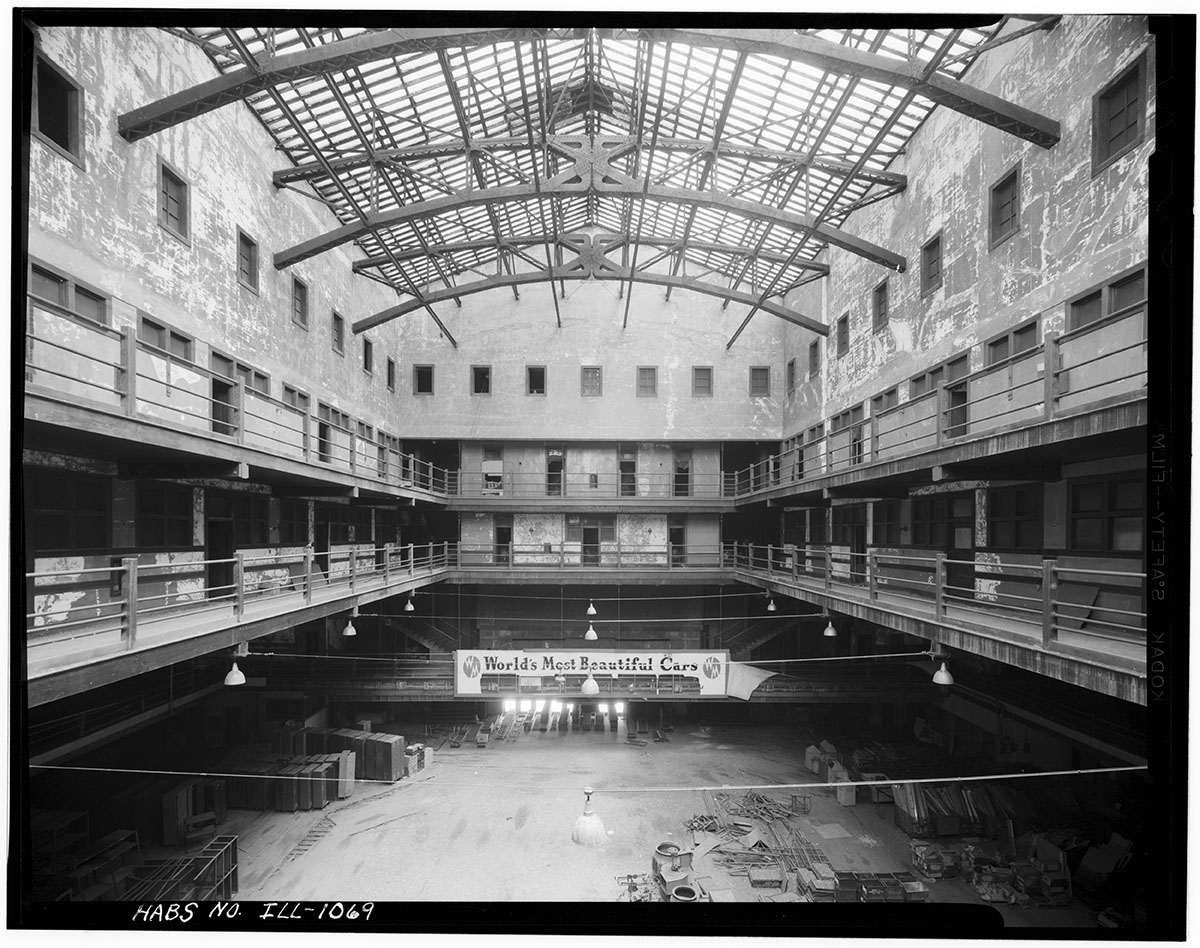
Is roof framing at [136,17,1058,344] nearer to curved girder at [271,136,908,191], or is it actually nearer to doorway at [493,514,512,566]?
curved girder at [271,136,908,191]

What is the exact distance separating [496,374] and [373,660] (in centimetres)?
1178

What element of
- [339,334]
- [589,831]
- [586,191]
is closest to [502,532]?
[339,334]

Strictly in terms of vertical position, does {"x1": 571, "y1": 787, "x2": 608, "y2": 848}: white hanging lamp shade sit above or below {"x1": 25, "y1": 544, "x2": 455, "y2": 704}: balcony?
below

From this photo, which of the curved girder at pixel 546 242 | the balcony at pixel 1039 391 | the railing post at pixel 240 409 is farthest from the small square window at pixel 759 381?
the railing post at pixel 240 409

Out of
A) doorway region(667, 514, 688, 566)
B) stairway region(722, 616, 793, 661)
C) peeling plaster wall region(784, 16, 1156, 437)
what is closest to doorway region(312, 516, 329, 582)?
doorway region(667, 514, 688, 566)

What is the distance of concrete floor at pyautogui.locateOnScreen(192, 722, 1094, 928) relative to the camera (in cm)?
1095

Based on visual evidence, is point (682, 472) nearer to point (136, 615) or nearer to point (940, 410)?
point (940, 410)

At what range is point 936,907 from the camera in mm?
6312

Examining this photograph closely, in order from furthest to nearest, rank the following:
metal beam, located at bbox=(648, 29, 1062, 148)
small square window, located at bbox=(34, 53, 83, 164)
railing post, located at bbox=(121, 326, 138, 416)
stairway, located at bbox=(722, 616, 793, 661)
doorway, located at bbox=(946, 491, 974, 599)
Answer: stairway, located at bbox=(722, 616, 793, 661) → doorway, located at bbox=(946, 491, 974, 599) → metal beam, located at bbox=(648, 29, 1062, 148) → small square window, located at bbox=(34, 53, 83, 164) → railing post, located at bbox=(121, 326, 138, 416)

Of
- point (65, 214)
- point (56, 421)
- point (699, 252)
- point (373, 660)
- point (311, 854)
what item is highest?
point (699, 252)

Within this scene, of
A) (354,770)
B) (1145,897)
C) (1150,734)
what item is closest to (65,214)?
(354,770)

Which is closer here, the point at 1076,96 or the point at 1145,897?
the point at 1145,897

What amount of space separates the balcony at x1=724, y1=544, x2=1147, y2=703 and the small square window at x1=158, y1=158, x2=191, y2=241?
13784 mm

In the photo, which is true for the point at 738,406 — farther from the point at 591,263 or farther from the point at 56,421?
the point at 56,421
